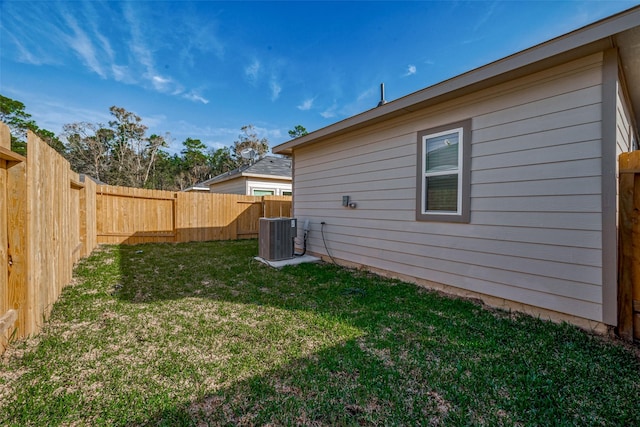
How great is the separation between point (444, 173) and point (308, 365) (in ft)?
9.99

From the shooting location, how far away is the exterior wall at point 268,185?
503 inches

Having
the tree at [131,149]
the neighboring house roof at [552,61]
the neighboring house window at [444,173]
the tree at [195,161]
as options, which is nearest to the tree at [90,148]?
the tree at [131,149]

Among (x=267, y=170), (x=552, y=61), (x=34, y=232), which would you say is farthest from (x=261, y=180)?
(x=552, y=61)

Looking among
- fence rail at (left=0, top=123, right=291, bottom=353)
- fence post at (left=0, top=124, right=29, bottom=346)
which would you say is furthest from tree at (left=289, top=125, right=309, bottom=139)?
fence post at (left=0, top=124, right=29, bottom=346)

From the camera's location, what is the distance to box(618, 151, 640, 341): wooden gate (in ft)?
8.05

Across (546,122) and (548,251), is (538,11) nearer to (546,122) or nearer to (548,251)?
(546,122)

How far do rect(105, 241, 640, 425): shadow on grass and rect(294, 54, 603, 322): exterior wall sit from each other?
48 centimetres

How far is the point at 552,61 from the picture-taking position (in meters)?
2.76

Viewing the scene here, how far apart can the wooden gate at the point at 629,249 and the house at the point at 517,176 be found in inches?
4.7

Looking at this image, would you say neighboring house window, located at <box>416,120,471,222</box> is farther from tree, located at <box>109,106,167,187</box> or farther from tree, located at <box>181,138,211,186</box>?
tree, located at <box>181,138,211,186</box>

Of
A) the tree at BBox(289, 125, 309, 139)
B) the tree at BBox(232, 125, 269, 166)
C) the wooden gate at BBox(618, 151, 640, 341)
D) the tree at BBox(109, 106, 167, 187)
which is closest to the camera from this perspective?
the wooden gate at BBox(618, 151, 640, 341)

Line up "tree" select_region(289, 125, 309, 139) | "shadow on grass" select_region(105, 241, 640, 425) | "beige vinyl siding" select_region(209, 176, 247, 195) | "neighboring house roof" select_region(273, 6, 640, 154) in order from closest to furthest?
"shadow on grass" select_region(105, 241, 640, 425)
"neighboring house roof" select_region(273, 6, 640, 154)
"beige vinyl siding" select_region(209, 176, 247, 195)
"tree" select_region(289, 125, 309, 139)

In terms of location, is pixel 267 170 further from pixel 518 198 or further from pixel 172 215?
pixel 518 198

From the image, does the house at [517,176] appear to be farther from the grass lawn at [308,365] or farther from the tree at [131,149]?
the tree at [131,149]
